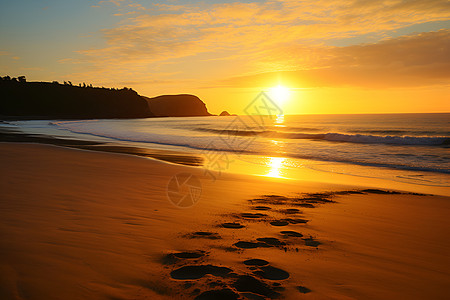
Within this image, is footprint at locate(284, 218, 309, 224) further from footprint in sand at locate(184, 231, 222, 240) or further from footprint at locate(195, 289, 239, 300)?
Result: footprint at locate(195, 289, 239, 300)

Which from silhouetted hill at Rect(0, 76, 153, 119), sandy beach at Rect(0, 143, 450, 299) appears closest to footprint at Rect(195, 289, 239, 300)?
sandy beach at Rect(0, 143, 450, 299)

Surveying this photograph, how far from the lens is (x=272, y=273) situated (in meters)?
2.97

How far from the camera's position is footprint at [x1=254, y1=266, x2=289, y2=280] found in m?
2.90

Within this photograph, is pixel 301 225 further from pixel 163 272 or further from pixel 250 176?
pixel 250 176

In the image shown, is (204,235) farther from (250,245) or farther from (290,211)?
(290,211)

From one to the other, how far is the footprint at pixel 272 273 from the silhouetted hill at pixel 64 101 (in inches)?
4300

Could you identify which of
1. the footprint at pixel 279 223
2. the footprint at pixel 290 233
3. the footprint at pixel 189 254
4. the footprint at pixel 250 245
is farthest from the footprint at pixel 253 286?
the footprint at pixel 279 223

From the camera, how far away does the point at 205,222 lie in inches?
178

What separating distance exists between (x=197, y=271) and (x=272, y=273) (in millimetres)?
738

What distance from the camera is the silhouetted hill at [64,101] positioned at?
10684 cm

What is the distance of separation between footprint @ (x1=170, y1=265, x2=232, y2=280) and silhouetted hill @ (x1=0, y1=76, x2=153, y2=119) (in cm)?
10885

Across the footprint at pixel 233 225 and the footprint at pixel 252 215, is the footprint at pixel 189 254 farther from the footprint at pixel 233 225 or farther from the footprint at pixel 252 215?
the footprint at pixel 252 215

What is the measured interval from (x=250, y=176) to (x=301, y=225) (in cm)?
481

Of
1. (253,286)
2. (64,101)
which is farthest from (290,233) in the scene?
(64,101)
